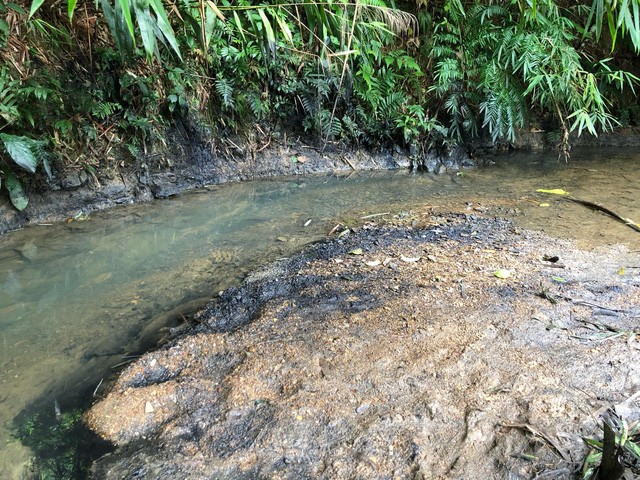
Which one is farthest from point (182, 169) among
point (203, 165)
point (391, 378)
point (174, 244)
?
point (391, 378)

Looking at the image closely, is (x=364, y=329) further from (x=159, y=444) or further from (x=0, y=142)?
(x=0, y=142)

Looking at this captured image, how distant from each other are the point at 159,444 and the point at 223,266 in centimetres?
167

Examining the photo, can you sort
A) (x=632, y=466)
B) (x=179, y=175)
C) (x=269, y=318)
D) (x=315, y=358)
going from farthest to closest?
(x=179, y=175) → (x=269, y=318) → (x=315, y=358) → (x=632, y=466)

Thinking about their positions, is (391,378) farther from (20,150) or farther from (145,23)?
(20,150)

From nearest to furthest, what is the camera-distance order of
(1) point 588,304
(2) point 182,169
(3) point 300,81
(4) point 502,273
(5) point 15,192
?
(1) point 588,304
(4) point 502,273
(5) point 15,192
(2) point 182,169
(3) point 300,81

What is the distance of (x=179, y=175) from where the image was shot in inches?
195

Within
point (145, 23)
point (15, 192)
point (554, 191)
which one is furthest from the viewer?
→ point (554, 191)

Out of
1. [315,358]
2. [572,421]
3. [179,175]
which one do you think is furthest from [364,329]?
[179,175]

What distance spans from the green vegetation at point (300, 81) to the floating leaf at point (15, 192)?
14mm

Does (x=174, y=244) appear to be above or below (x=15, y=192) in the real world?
below

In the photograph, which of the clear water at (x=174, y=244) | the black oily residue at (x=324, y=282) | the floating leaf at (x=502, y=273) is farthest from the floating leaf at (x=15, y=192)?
the floating leaf at (x=502, y=273)

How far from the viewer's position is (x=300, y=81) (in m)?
5.45

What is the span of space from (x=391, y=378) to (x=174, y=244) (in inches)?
95.9

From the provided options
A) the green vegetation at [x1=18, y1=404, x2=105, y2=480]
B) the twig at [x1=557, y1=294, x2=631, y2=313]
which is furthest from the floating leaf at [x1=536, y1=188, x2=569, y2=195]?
Answer: the green vegetation at [x1=18, y1=404, x2=105, y2=480]
